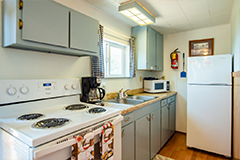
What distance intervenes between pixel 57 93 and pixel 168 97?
2.08 m

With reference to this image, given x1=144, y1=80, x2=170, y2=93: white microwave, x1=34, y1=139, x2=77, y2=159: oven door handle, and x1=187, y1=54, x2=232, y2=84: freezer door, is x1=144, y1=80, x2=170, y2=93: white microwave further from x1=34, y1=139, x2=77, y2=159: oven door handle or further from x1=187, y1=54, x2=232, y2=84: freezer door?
x1=34, y1=139, x2=77, y2=159: oven door handle

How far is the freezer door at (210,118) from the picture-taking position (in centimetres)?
222

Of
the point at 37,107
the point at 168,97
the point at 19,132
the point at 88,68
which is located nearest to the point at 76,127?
the point at 19,132

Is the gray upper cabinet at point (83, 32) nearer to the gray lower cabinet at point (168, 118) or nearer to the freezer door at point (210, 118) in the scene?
the gray lower cabinet at point (168, 118)

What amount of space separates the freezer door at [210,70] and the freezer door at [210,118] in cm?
11

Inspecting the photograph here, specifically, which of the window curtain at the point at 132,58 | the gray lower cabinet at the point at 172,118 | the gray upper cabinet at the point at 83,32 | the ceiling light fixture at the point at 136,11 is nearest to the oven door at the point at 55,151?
the gray upper cabinet at the point at 83,32

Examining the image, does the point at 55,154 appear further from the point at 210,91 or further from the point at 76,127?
the point at 210,91

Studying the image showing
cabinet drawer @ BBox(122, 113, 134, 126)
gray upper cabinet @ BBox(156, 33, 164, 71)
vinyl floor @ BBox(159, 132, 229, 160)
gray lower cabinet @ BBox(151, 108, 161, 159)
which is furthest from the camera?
gray upper cabinet @ BBox(156, 33, 164, 71)

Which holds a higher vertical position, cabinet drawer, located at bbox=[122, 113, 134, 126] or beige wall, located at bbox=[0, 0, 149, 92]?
beige wall, located at bbox=[0, 0, 149, 92]

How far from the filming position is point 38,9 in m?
1.14

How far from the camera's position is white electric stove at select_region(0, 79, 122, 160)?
782mm

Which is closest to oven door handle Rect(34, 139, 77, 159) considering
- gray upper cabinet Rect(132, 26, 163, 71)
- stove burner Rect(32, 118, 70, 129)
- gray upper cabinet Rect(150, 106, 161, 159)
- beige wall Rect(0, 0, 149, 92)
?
stove burner Rect(32, 118, 70, 129)

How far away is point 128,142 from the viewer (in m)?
1.63

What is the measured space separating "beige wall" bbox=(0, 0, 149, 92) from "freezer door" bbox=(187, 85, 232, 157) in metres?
1.48
